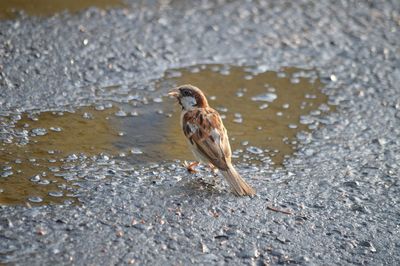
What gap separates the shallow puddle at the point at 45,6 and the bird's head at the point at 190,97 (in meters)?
2.69

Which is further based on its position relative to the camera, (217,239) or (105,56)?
(105,56)

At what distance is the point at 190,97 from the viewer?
6109mm

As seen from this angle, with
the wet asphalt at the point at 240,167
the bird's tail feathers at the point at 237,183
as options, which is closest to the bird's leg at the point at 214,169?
the wet asphalt at the point at 240,167

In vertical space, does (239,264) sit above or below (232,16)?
below

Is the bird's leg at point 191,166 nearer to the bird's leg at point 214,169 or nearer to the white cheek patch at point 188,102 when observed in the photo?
the bird's leg at point 214,169

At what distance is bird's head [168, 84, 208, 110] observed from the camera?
20.0 ft

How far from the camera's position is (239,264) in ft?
14.6

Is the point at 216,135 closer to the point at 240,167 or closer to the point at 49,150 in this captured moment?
the point at 240,167

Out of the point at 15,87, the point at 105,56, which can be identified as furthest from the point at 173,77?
the point at 15,87

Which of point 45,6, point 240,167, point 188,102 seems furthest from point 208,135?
point 45,6

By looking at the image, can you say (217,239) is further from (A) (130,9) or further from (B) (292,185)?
(A) (130,9)

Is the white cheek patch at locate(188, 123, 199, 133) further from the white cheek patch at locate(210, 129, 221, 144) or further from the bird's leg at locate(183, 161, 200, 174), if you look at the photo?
the bird's leg at locate(183, 161, 200, 174)

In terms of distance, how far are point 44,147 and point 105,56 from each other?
194cm

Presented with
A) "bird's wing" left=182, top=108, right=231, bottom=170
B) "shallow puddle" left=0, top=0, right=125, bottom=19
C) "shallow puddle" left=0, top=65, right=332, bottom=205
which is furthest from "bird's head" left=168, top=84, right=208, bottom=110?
"shallow puddle" left=0, top=0, right=125, bottom=19
